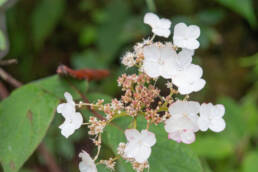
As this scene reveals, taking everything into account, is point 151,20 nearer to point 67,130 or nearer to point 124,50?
point 67,130

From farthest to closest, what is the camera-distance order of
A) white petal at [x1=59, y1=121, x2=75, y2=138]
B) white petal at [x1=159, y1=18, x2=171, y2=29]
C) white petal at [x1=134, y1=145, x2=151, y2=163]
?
white petal at [x1=159, y1=18, x2=171, y2=29] < white petal at [x1=59, y1=121, x2=75, y2=138] < white petal at [x1=134, y1=145, x2=151, y2=163]

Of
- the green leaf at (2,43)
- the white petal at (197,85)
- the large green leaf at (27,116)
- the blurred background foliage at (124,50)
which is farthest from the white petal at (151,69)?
the blurred background foliage at (124,50)

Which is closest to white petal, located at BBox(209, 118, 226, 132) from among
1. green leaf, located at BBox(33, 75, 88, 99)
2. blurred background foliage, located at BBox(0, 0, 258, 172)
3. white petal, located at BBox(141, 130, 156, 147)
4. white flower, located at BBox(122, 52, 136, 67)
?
white petal, located at BBox(141, 130, 156, 147)

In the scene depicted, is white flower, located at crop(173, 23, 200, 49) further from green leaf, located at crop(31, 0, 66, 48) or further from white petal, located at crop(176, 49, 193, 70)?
green leaf, located at crop(31, 0, 66, 48)

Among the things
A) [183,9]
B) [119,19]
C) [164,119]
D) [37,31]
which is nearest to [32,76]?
[37,31]

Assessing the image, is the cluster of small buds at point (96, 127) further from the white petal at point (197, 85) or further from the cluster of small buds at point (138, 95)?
the white petal at point (197, 85)

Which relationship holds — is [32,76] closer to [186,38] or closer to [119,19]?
[119,19]
